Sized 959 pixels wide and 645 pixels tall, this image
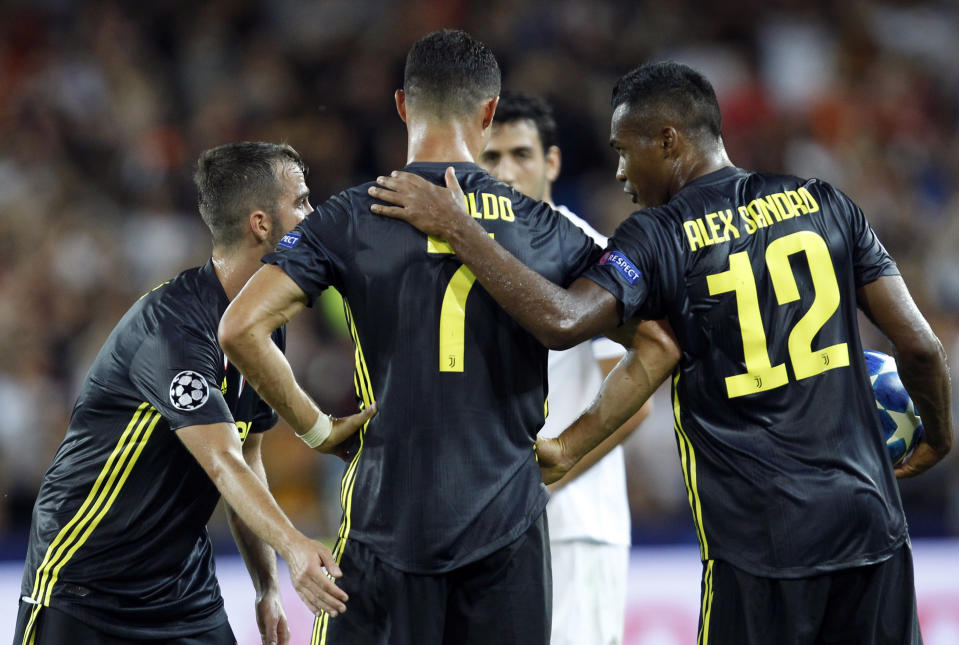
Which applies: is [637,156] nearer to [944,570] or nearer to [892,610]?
[892,610]

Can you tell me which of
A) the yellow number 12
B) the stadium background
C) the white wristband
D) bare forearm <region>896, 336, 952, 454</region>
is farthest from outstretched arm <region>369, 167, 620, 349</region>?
the stadium background

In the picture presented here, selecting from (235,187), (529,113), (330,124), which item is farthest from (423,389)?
(330,124)

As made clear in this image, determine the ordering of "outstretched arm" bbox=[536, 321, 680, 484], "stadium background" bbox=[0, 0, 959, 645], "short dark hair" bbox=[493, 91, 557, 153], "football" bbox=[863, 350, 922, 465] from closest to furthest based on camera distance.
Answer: "outstretched arm" bbox=[536, 321, 680, 484] < "football" bbox=[863, 350, 922, 465] < "short dark hair" bbox=[493, 91, 557, 153] < "stadium background" bbox=[0, 0, 959, 645]

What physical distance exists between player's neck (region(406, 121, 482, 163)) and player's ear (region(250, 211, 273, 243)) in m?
0.73

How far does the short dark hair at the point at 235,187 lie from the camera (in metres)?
4.32

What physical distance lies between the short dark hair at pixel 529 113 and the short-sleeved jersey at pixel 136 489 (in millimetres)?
2143

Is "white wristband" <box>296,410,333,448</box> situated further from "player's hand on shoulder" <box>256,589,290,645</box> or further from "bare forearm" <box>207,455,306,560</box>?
"player's hand on shoulder" <box>256,589,290,645</box>

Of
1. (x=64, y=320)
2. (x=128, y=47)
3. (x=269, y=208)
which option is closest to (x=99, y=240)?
(x=64, y=320)

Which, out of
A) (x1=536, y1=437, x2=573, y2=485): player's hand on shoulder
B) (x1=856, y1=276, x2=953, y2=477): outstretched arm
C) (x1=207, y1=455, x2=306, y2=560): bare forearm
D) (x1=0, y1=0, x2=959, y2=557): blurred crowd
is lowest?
(x1=207, y1=455, x2=306, y2=560): bare forearm

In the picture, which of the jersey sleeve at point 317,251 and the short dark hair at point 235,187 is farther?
the short dark hair at point 235,187

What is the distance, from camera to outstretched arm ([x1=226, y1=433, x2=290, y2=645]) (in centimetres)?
450

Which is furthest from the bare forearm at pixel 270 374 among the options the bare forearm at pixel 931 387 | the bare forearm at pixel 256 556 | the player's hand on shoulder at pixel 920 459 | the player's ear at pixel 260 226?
the player's hand on shoulder at pixel 920 459

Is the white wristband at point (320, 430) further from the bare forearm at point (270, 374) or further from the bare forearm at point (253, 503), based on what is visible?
the bare forearm at point (253, 503)

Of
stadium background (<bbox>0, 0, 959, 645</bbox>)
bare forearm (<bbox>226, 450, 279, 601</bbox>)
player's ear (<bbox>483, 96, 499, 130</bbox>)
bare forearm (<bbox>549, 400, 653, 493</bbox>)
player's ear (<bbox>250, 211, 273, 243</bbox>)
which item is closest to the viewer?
player's ear (<bbox>483, 96, 499, 130</bbox>)
